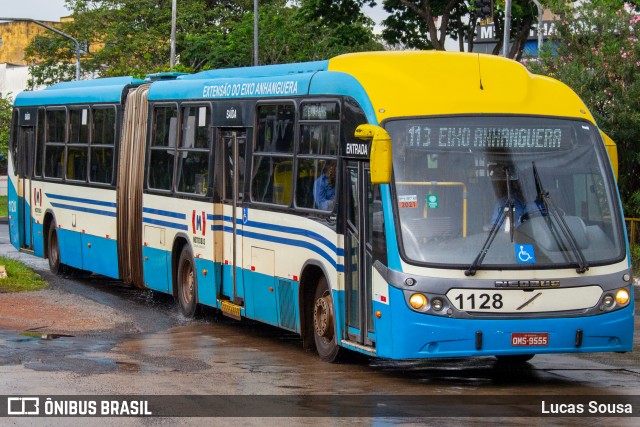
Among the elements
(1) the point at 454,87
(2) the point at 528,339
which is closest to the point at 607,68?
(1) the point at 454,87

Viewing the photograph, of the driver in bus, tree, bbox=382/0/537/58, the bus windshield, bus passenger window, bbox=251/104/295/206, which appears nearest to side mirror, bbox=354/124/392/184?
the bus windshield

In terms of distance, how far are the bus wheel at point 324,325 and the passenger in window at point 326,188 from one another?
2.46 feet

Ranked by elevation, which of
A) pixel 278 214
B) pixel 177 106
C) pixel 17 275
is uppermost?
pixel 177 106

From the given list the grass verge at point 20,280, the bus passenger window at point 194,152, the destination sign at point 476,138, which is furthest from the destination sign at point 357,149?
the grass verge at point 20,280

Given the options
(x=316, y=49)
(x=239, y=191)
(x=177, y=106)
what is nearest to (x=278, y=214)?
(x=239, y=191)

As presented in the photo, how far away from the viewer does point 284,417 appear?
400 inches

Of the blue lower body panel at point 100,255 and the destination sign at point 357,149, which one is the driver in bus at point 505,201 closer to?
the destination sign at point 357,149

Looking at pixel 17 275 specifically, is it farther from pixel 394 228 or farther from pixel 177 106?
pixel 394 228

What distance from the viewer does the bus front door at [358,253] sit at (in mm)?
12516

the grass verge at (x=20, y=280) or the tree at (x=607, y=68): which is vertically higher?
the tree at (x=607, y=68)

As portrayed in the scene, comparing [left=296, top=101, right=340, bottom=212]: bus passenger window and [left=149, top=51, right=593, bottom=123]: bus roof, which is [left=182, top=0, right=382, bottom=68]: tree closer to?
[left=296, top=101, right=340, bottom=212]: bus passenger window

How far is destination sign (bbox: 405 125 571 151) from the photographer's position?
40.0 feet

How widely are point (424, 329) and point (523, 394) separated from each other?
38.8 inches

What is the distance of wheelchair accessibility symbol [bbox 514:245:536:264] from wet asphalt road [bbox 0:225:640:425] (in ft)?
3.64
